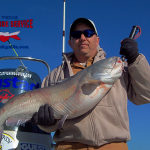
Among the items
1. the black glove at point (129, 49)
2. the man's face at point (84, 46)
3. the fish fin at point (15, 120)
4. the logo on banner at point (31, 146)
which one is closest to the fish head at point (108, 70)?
the black glove at point (129, 49)

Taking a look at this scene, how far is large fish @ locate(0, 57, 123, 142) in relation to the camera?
9.57 feet

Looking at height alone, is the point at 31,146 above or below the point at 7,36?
below

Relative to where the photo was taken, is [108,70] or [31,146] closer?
[108,70]

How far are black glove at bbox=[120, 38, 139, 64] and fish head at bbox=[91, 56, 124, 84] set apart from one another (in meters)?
0.15

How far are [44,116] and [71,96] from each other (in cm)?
55

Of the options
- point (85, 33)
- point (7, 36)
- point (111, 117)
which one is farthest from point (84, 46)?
point (7, 36)

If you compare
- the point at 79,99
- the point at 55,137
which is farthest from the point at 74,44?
the point at 55,137

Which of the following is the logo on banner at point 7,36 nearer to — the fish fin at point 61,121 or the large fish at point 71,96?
the large fish at point 71,96

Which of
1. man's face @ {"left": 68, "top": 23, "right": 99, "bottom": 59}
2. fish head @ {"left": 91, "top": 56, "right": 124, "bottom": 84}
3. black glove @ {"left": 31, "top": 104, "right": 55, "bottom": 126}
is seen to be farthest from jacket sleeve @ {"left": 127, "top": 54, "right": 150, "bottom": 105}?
black glove @ {"left": 31, "top": 104, "right": 55, "bottom": 126}

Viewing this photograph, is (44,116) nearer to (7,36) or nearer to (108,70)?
(108,70)

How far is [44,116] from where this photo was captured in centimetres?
293

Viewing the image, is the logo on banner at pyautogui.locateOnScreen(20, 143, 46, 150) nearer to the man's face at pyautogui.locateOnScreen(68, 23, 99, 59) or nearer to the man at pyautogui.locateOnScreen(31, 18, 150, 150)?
the man at pyautogui.locateOnScreen(31, 18, 150, 150)

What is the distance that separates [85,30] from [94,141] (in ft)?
7.03

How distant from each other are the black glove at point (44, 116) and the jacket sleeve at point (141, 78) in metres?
1.49
